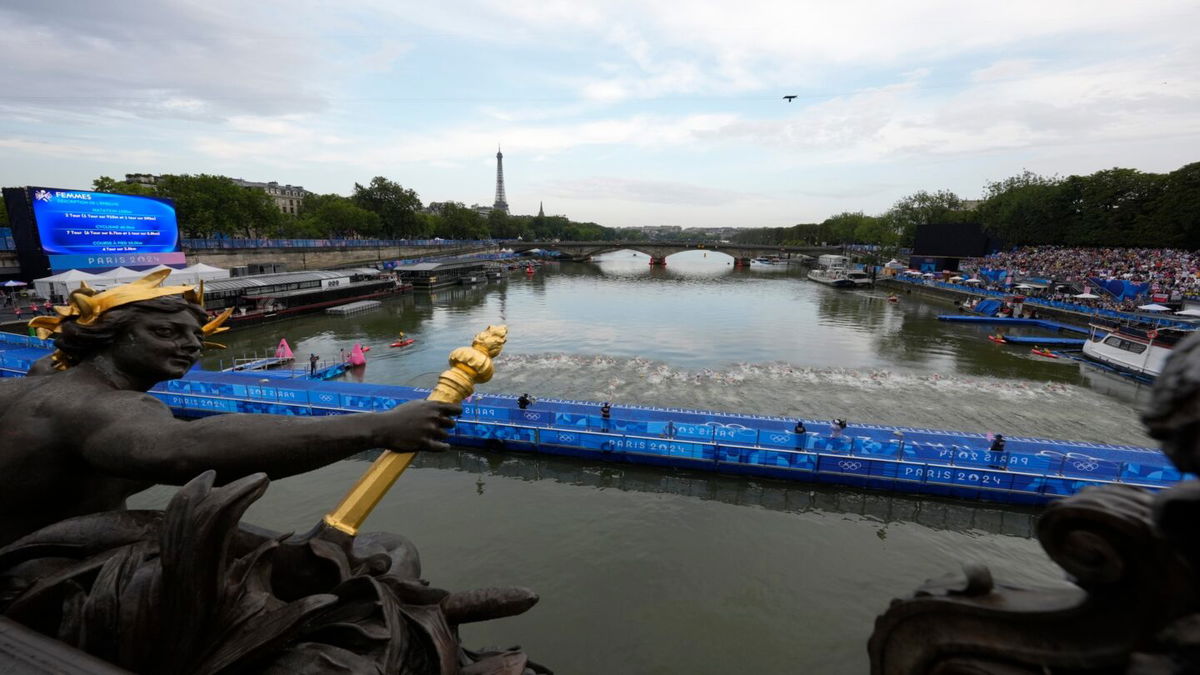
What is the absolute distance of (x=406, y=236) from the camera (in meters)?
87.6

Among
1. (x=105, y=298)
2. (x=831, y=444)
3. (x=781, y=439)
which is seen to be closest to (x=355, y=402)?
(x=781, y=439)

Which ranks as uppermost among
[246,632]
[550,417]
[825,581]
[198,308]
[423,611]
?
[198,308]

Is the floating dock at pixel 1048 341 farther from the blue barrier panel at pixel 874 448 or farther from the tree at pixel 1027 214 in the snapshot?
the tree at pixel 1027 214

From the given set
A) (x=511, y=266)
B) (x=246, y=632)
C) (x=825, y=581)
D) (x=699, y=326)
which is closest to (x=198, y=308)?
(x=246, y=632)

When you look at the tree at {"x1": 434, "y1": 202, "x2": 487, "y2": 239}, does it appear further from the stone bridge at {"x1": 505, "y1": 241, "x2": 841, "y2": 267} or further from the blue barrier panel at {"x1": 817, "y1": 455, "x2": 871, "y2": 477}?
the blue barrier panel at {"x1": 817, "y1": 455, "x2": 871, "y2": 477}

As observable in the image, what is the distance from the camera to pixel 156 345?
3.01 metres

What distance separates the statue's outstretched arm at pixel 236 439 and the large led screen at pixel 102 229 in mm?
40341

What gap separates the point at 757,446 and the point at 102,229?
131 feet

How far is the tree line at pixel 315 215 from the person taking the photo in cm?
4931

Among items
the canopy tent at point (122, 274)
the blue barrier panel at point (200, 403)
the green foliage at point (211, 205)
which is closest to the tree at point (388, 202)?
the green foliage at point (211, 205)

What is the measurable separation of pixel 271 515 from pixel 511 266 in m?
79.9

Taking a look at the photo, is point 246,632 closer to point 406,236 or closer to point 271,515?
point 271,515

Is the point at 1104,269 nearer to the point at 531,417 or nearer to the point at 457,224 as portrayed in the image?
the point at 531,417

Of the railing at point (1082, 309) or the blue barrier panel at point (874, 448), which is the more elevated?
the railing at point (1082, 309)
